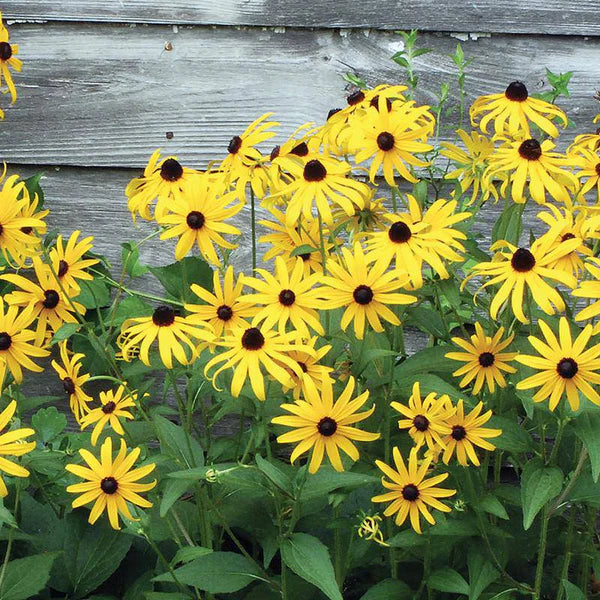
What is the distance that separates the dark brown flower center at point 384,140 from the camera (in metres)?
0.94

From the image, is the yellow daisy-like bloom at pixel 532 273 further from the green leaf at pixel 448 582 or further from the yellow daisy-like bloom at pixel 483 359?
the green leaf at pixel 448 582

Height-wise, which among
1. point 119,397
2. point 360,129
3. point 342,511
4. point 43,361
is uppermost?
point 360,129

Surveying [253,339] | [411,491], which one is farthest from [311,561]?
[253,339]

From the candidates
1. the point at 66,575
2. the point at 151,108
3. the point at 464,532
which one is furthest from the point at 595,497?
the point at 151,108

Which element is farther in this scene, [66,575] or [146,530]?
[66,575]

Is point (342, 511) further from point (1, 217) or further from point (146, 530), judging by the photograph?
point (1, 217)

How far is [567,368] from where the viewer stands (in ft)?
2.72

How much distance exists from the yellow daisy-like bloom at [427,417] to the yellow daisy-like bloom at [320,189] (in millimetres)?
199

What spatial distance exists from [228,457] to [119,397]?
166 millimetres

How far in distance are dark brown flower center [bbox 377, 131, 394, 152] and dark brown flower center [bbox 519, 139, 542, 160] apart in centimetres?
13

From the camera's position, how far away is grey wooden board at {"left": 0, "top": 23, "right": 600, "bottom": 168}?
5.26 feet

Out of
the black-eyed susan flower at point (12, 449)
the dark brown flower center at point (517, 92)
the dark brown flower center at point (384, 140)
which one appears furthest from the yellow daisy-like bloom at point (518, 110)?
the black-eyed susan flower at point (12, 449)

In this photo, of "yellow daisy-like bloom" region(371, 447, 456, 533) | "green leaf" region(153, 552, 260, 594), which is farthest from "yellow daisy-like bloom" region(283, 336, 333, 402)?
"green leaf" region(153, 552, 260, 594)

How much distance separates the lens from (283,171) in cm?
102
